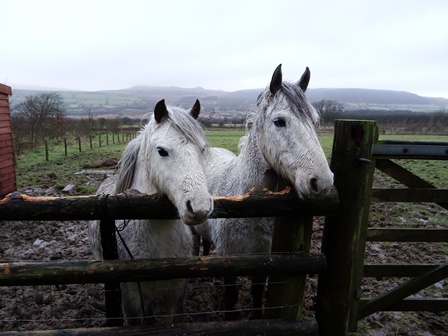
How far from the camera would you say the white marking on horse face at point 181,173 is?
6.25 ft

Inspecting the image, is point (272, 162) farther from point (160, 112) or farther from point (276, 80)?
point (160, 112)

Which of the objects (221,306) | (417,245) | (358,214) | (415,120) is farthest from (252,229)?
(415,120)

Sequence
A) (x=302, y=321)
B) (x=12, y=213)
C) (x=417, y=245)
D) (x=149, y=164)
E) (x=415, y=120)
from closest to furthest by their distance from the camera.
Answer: (x=12, y=213), (x=302, y=321), (x=149, y=164), (x=417, y=245), (x=415, y=120)

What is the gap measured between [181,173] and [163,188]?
0.70 ft

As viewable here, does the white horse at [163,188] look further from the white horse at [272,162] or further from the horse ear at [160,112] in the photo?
the white horse at [272,162]

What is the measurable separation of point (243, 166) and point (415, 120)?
55.8 meters

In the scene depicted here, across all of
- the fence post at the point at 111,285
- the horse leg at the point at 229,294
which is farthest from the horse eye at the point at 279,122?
the horse leg at the point at 229,294

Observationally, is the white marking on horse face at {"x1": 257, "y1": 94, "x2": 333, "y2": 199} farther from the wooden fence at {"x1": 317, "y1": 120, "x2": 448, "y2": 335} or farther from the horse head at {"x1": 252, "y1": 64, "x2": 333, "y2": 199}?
the wooden fence at {"x1": 317, "y1": 120, "x2": 448, "y2": 335}

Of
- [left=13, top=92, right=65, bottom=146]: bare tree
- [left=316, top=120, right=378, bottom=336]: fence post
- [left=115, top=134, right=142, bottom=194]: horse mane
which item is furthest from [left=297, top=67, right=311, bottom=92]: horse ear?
[left=13, top=92, right=65, bottom=146]: bare tree

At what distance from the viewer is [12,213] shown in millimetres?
1963

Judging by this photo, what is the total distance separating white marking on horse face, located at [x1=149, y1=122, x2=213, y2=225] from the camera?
1.90 metres

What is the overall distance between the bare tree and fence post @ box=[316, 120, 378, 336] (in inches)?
945

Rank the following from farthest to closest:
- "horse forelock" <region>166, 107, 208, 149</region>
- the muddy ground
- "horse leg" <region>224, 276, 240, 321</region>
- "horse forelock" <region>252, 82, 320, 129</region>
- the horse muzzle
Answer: the muddy ground < "horse leg" <region>224, 276, 240, 321</region> < "horse forelock" <region>252, 82, 320, 129</region> < "horse forelock" <region>166, 107, 208, 149</region> < the horse muzzle

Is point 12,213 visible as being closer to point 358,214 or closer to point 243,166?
point 243,166
